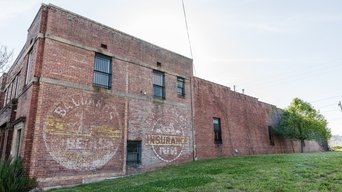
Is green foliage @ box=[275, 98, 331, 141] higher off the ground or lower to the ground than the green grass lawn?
higher

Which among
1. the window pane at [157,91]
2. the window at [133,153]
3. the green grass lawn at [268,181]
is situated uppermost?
the window pane at [157,91]

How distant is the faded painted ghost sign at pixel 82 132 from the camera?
1124 cm

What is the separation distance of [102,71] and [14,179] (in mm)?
6284

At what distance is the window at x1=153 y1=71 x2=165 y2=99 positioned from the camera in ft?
53.5

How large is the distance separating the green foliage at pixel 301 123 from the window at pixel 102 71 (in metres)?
19.5

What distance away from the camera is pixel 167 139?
1587cm

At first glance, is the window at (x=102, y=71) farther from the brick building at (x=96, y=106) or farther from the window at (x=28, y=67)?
the window at (x=28, y=67)

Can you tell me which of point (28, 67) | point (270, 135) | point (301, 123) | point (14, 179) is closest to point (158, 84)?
point (28, 67)

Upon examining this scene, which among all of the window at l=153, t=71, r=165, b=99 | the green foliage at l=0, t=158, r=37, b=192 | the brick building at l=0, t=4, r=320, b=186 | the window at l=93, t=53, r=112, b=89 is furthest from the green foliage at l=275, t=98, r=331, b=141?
the green foliage at l=0, t=158, r=37, b=192

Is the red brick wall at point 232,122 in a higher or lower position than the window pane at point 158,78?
lower

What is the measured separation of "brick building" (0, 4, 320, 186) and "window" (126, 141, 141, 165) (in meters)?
0.05

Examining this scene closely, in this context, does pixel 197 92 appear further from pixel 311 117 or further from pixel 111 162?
pixel 311 117

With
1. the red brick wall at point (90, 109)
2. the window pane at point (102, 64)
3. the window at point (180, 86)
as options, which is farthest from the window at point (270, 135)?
the window pane at point (102, 64)

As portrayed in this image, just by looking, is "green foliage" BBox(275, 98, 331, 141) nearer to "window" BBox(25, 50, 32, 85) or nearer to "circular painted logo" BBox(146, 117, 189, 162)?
"circular painted logo" BBox(146, 117, 189, 162)
